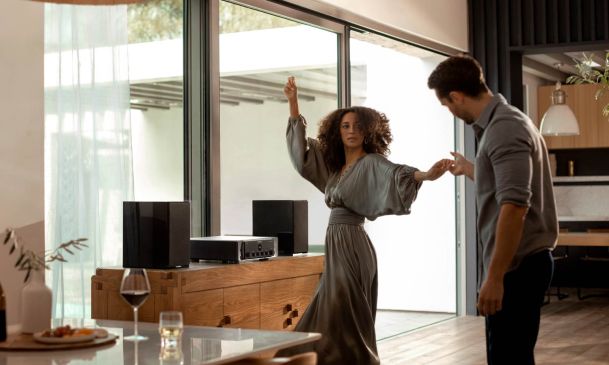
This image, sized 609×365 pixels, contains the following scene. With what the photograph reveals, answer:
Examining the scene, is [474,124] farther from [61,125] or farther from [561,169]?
[561,169]

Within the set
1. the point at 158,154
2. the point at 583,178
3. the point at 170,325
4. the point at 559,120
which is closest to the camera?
the point at 170,325

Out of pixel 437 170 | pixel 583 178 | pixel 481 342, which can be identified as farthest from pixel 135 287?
pixel 583 178

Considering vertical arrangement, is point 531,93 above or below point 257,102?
above

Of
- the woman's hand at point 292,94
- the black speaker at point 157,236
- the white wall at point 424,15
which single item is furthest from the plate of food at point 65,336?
the white wall at point 424,15

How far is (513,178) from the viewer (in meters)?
2.75

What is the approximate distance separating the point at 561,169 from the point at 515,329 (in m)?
9.95

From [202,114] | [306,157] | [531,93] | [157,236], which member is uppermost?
[531,93]

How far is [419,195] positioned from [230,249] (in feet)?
15.2

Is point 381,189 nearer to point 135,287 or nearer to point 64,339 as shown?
point 135,287

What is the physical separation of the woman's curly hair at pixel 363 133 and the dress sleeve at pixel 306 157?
0.04 meters

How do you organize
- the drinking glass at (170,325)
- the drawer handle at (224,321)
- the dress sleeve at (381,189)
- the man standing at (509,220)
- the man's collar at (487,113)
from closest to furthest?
the drinking glass at (170,325), the man standing at (509,220), the man's collar at (487,113), the drawer handle at (224,321), the dress sleeve at (381,189)

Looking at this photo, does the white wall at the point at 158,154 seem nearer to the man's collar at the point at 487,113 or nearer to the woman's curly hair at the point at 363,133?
the woman's curly hair at the point at 363,133

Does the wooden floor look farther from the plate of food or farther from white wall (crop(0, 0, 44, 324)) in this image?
the plate of food

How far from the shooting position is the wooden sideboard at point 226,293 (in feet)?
13.7
